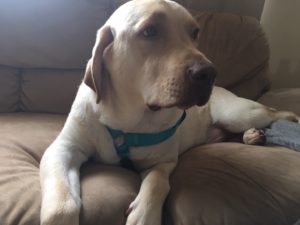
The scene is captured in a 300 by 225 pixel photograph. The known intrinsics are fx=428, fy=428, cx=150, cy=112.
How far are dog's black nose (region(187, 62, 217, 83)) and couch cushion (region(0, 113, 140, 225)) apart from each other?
0.41m

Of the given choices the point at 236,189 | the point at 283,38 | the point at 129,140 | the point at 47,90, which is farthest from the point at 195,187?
the point at 283,38

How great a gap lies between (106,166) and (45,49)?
2.66 feet

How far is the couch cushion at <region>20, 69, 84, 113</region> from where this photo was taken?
6.81 feet

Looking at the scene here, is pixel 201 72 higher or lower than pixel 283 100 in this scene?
higher

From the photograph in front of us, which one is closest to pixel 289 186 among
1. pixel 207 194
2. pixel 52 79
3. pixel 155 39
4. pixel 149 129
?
pixel 207 194

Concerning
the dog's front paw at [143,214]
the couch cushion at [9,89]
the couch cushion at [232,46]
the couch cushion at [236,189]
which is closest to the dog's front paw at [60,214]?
the dog's front paw at [143,214]

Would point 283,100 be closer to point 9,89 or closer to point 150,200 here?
point 150,200

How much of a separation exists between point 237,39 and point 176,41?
97 centimetres

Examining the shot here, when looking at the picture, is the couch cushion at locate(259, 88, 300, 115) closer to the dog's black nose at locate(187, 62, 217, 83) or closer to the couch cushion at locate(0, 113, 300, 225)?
the couch cushion at locate(0, 113, 300, 225)

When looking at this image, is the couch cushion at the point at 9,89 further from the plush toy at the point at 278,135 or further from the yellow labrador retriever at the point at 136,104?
the plush toy at the point at 278,135

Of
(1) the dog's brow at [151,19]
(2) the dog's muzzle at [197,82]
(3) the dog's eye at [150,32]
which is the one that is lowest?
(2) the dog's muzzle at [197,82]

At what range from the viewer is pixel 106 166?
1.50 meters

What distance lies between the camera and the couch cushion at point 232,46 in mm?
2211

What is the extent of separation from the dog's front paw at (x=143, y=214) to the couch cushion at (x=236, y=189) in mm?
64
